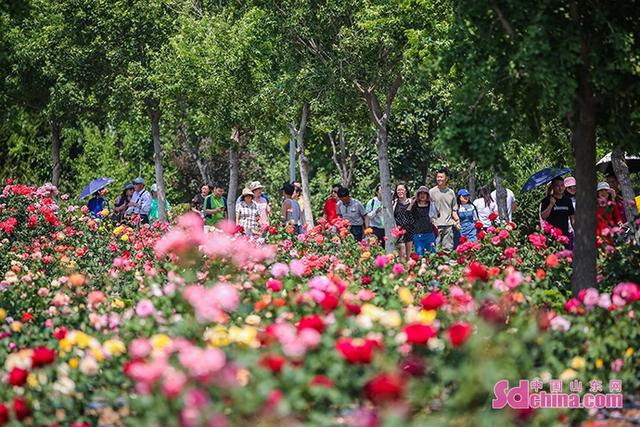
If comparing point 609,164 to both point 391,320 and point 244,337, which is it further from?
point 244,337

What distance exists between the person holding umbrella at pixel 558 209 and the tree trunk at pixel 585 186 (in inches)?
182

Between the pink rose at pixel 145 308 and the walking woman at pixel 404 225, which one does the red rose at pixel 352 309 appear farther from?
the walking woman at pixel 404 225

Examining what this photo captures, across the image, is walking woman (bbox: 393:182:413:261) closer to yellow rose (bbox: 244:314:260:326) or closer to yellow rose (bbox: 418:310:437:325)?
yellow rose (bbox: 244:314:260:326)

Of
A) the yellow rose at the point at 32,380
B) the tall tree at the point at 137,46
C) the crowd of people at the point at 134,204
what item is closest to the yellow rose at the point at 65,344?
the yellow rose at the point at 32,380

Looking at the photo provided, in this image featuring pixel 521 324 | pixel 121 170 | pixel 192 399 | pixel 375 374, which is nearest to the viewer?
pixel 192 399

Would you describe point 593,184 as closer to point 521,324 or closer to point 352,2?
point 521,324

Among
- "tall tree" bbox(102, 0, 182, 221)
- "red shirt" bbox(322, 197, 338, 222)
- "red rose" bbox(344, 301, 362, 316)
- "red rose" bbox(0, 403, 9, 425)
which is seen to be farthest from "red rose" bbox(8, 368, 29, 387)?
"tall tree" bbox(102, 0, 182, 221)

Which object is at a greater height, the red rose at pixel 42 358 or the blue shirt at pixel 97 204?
the blue shirt at pixel 97 204

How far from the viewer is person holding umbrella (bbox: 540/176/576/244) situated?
14.4 metres

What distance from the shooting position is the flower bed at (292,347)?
16.1 ft

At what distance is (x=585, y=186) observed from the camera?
9.73 m

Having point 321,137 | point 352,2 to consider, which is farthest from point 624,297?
point 321,137

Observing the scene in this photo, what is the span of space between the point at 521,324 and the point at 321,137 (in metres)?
44.9

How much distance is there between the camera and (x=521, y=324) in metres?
6.63
